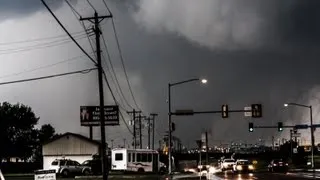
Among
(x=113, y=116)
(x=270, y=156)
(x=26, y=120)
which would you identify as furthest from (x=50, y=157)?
(x=270, y=156)

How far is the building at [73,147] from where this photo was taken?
330 ft

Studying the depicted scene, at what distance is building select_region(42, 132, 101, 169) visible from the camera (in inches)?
3964

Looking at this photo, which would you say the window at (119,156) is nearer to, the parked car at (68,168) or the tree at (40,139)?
the parked car at (68,168)

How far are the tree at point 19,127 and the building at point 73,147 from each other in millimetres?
25898

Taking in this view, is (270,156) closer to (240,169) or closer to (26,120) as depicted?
(26,120)

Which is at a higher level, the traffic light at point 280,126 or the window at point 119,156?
the traffic light at point 280,126

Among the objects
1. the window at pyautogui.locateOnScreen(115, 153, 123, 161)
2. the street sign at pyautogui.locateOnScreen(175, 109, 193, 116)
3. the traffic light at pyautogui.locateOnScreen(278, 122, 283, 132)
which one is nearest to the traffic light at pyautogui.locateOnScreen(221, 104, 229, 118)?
the street sign at pyautogui.locateOnScreen(175, 109, 193, 116)

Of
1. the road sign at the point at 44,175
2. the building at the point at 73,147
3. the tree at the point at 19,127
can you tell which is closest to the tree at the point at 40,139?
the tree at the point at 19,127

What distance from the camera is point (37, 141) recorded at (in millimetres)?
140000

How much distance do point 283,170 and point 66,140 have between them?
40.1 m

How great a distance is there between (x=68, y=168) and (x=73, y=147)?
34.9m

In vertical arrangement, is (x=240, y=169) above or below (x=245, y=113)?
below

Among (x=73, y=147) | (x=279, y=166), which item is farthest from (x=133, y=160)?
(x=73, y=147)

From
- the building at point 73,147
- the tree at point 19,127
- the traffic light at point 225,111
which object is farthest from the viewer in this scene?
the tree at point 19,127
